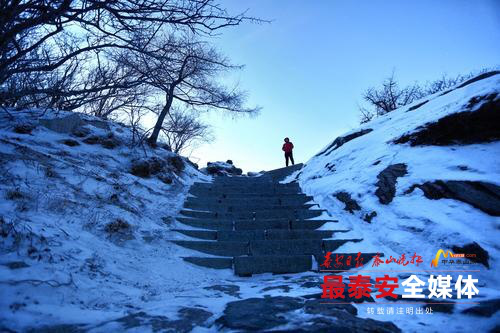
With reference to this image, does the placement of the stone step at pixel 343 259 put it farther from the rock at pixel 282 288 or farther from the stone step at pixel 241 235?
the stone step at pixel 241 235

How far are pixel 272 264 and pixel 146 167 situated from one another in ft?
15.9

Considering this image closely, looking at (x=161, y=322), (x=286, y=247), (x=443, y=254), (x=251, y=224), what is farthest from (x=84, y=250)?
(x=443, y=254)

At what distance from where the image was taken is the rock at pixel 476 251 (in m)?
3.17

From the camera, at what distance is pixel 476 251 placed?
10.7ft

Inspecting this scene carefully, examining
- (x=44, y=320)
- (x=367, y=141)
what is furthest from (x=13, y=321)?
(x=367, y=141)

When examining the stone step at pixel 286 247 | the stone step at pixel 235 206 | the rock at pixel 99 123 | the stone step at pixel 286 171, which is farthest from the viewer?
the stone step at pixel 286 171

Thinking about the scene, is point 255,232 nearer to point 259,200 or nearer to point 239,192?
point 259,200

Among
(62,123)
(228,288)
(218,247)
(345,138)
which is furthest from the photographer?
(345,138)

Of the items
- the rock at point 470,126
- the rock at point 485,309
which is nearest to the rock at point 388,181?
the rock at point 470,126

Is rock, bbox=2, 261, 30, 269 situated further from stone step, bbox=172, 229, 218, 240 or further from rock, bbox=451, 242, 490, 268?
rock, bbox=451, 242, 490, 268

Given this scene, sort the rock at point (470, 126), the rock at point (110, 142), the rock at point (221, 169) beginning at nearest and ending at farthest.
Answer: the rock at point (470, 126)
the rock at point (110, 142)
the rock at point (221, 169)

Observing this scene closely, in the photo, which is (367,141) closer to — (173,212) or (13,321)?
(173,212)

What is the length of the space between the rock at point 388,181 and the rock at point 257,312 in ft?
11.0

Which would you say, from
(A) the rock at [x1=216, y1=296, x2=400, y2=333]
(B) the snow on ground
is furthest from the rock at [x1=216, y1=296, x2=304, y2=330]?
(B) the snow on ground
